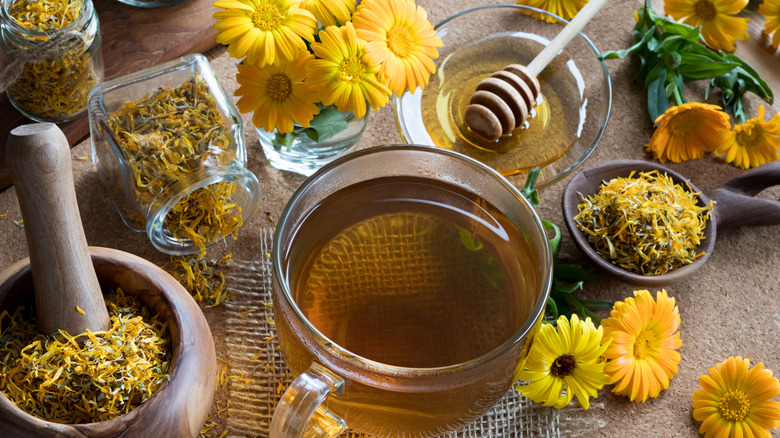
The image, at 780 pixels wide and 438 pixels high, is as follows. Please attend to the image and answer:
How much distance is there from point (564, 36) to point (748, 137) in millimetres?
331

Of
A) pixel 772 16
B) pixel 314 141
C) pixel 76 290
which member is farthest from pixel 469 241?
pixel 772 16

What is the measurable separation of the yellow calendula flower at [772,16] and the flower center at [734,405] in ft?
2.29

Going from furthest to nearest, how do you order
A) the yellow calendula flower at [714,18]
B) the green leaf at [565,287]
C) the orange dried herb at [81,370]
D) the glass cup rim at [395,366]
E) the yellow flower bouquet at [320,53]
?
the yellow calendula flower at [714,18]
the green leaf at [565,287]
the yellow flower bouquet at [320,53]
the orange dried herb at [81,370]
the glass cup rim at [395,366]

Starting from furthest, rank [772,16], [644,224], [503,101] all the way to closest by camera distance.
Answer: [772,16]
[503,101]
[644,224]

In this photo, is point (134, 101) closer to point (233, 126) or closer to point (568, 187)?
point (233, 126)

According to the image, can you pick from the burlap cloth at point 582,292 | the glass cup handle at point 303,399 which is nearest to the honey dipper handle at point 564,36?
the burlap cloth at point 582,292

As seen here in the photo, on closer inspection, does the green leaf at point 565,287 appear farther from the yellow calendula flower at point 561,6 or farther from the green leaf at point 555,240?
the yellow calendula flower at point 561,6

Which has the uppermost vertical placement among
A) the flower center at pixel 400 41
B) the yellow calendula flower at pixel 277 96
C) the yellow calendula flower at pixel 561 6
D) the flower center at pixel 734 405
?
the flower center at pixel 400 41

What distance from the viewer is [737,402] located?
3.12 ft

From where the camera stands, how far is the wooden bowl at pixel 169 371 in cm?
73

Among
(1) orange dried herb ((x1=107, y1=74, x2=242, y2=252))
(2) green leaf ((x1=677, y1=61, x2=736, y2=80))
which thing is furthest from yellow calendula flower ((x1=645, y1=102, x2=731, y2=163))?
(1) orange dried herb ((x1=107, y1=74, x2=242, y2=252))

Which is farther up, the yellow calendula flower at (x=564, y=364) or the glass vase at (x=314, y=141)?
the glass vase at (x=314, y=141)

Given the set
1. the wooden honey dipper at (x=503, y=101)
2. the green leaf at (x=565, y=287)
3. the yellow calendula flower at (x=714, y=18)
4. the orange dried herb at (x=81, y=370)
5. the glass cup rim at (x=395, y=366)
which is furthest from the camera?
the yellow calendula flower at (x=714, y=18)

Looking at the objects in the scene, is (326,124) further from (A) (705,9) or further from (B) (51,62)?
(A) (705,9)
